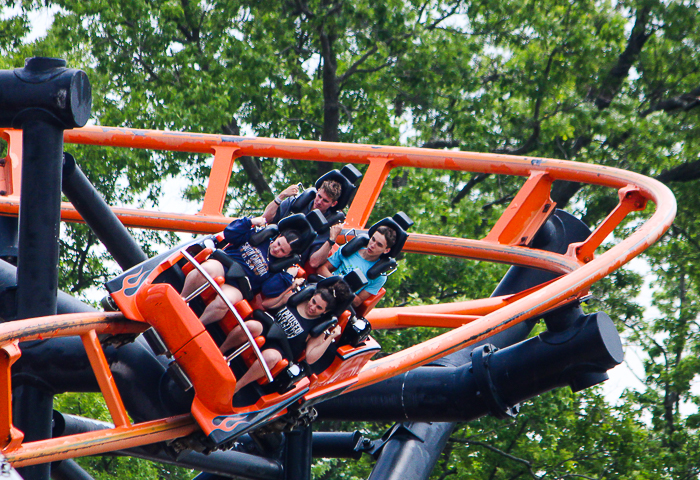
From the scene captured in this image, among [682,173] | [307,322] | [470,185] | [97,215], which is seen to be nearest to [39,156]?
[97,215]

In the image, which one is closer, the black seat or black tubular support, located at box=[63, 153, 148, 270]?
black tubular support, located at box=[63, 153, 148, 270]

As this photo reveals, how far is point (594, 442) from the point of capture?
29.8ft

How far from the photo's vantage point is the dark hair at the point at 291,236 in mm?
3355

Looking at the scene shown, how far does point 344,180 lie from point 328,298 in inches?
41.1

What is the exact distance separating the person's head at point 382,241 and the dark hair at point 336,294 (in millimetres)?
523

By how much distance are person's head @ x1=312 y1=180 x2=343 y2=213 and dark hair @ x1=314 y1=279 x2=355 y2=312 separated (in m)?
0.96

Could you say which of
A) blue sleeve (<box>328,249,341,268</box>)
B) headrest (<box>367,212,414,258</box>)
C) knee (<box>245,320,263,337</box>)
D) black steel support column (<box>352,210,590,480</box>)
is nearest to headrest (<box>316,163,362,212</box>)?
blue sleeve (<box>328,249,341,268</box>)

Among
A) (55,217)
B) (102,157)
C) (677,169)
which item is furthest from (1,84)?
(677,169)

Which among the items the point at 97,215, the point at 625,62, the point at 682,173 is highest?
the point at 625,62

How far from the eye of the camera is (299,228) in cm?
339

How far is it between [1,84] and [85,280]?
8.89 meters

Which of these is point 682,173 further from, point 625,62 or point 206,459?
point 206,459

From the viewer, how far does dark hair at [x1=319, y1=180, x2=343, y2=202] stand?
4.14 m

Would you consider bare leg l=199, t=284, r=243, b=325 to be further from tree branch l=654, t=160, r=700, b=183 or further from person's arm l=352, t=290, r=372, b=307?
tree branch l=654, t=160, r=700, b=183
